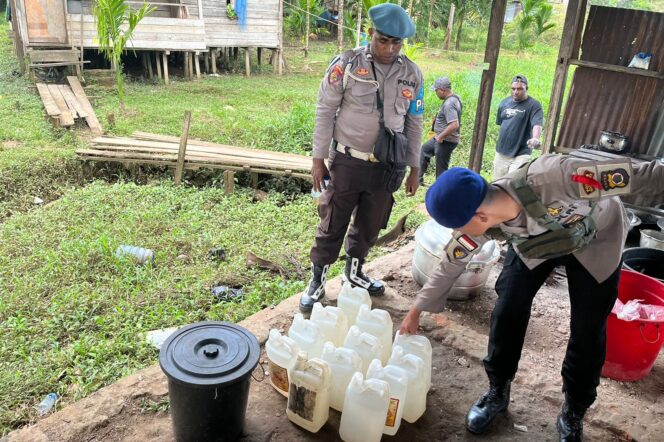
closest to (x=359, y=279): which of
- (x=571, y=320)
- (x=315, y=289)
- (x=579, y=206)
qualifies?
(x=315, y=289)

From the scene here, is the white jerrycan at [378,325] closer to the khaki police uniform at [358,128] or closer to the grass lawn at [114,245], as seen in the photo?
the khaki police uniform at [358,128]

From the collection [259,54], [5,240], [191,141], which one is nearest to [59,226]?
[5,240]

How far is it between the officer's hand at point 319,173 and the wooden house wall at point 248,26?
1211cm

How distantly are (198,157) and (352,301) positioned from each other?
15.1 ft

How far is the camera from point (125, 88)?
12.1 m

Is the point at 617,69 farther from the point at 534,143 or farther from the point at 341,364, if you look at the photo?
the point at 341,364

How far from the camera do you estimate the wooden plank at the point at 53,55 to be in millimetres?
11105

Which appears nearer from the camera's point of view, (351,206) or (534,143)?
(351,206)

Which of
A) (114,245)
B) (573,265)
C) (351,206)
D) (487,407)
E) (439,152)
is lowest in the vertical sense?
(114,245)

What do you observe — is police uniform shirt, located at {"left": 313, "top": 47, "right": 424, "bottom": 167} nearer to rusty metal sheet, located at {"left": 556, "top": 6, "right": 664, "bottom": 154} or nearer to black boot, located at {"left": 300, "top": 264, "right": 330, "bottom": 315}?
black boot, located at {"left": 300, "top": 264, "right": 330, "bottom": 315}

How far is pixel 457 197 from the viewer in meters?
1.90

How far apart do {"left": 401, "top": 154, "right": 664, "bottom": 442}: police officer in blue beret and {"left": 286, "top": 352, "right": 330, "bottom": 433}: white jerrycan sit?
0.47 meters

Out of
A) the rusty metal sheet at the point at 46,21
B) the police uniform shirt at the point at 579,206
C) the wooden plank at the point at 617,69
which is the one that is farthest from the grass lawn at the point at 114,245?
the rusty metal sheet at the point at 46,21

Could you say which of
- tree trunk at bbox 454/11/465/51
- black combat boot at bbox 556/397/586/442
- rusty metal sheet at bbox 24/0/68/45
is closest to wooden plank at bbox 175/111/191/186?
black combat boot at bbox 556/397/586/442
